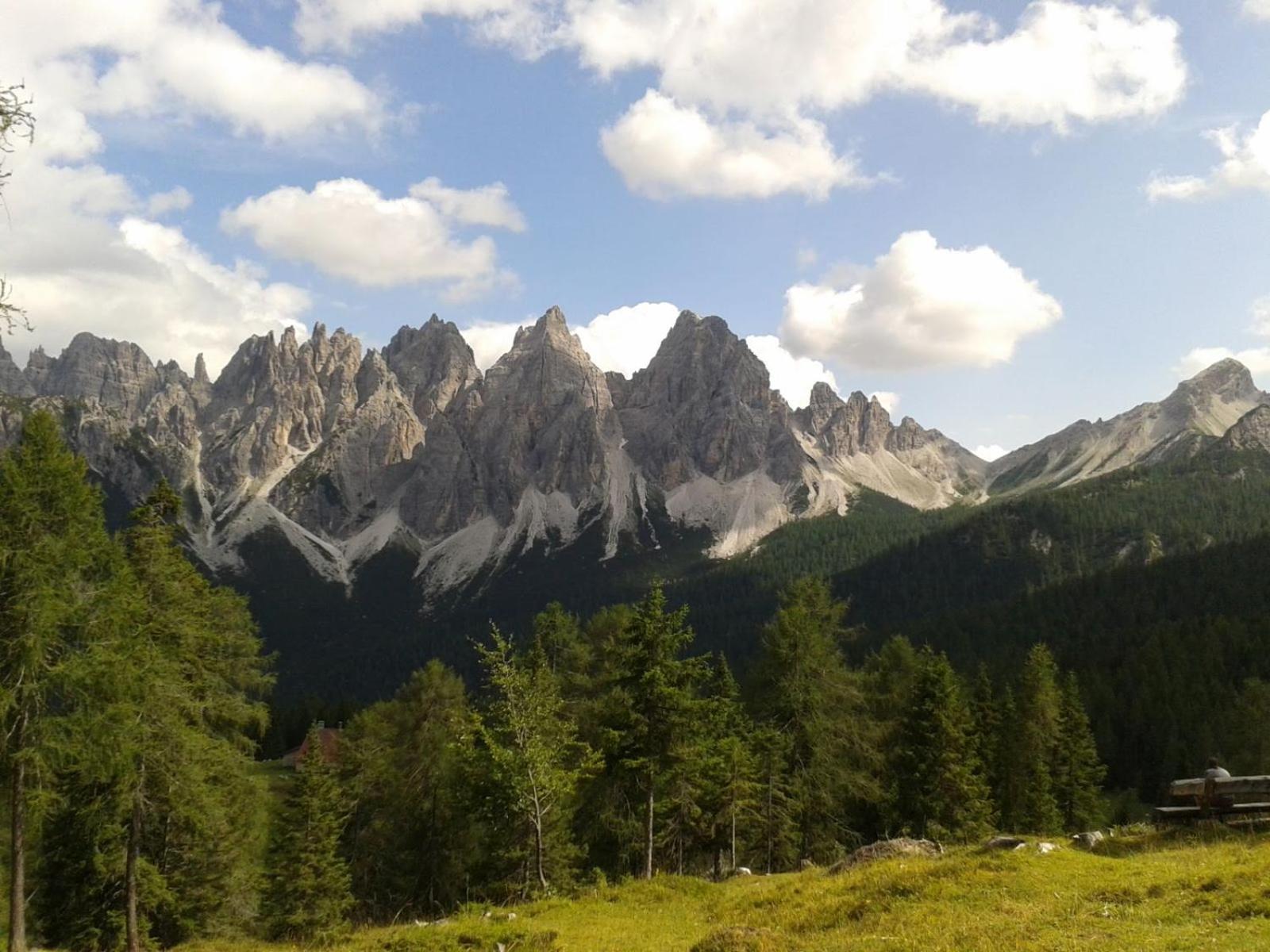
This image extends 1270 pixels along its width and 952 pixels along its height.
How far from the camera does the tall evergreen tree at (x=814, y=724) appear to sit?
132 feet

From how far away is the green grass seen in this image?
44.7 ft

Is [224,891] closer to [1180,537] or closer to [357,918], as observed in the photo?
[357,918]

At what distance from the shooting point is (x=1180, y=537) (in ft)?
643

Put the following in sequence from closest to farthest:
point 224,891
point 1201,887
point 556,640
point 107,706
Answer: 1. point 1201,887
2. point 107,706
3. point 224,891
4. point 556,640

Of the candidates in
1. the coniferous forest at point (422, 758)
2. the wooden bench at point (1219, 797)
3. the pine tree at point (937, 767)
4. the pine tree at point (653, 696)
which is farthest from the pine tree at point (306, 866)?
the wooden bench at point (1219, 797)

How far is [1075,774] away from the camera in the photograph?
5297cm

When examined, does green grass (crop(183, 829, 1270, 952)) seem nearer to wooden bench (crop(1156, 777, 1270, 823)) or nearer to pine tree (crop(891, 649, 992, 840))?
wooden bench (crop(1156, 777, 1270, 823))

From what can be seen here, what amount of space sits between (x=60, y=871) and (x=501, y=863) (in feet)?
57.0

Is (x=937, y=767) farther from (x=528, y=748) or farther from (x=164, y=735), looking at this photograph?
(x=164, y=735)

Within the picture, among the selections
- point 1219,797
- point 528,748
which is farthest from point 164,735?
point 1219,797

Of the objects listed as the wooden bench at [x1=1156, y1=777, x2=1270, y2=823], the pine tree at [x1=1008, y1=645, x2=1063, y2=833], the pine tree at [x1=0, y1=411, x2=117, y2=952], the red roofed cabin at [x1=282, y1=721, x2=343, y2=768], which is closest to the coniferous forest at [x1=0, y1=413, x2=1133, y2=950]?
the pine tree at [x1=0, y1=411, x2=117, y2=952]

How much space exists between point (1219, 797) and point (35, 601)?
29.5m

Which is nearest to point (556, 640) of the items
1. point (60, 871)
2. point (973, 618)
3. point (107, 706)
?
point (60, 871)

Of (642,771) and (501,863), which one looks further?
(501,863)
